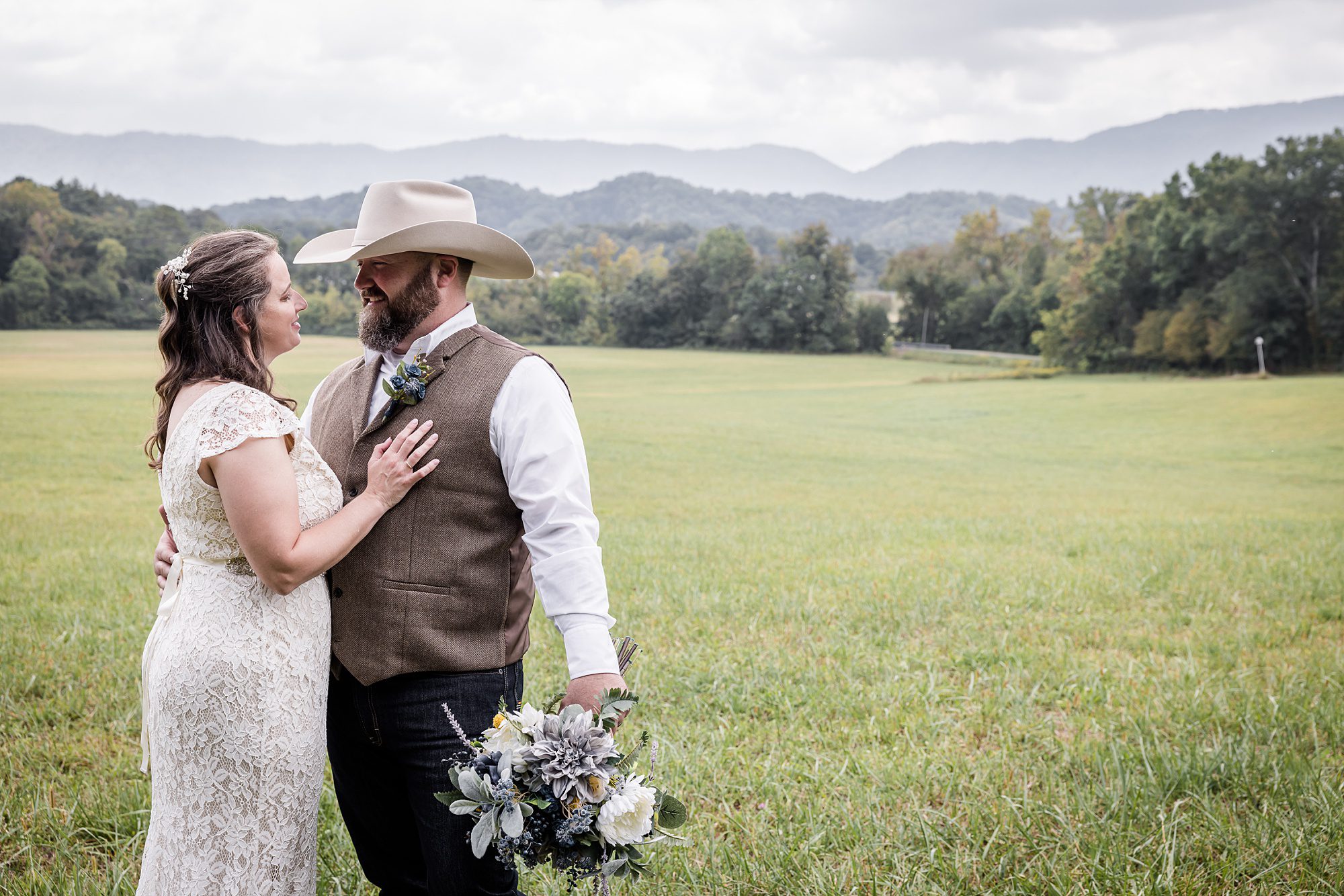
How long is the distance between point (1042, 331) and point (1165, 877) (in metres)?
49.5

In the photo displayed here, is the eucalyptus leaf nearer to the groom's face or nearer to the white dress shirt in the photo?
the white dress shirt

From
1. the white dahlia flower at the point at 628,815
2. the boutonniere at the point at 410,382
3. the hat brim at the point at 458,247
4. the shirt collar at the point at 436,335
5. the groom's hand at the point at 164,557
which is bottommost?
the white dahlia flower at the point at 628,815

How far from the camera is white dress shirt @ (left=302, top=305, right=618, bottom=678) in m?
1.80

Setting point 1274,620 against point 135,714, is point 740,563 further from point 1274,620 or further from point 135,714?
point 135,714

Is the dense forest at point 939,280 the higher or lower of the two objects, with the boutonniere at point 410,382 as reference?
higher

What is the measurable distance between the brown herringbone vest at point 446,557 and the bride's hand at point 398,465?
5cm

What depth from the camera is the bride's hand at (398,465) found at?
74.7 inches

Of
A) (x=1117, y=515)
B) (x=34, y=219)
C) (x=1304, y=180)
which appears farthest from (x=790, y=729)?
(x=1304, y=180)

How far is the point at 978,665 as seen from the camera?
4.61 metres

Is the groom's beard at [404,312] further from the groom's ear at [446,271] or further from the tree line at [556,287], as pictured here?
the tree line at [556,287]

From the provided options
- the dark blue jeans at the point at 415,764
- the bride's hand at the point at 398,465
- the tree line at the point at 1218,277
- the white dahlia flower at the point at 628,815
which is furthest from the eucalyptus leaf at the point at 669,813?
the tree line at the point at 1218,277

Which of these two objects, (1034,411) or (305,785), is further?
(1034,411)

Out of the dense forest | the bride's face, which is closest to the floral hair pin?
the bride's face

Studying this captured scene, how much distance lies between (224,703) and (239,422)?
57 cm
